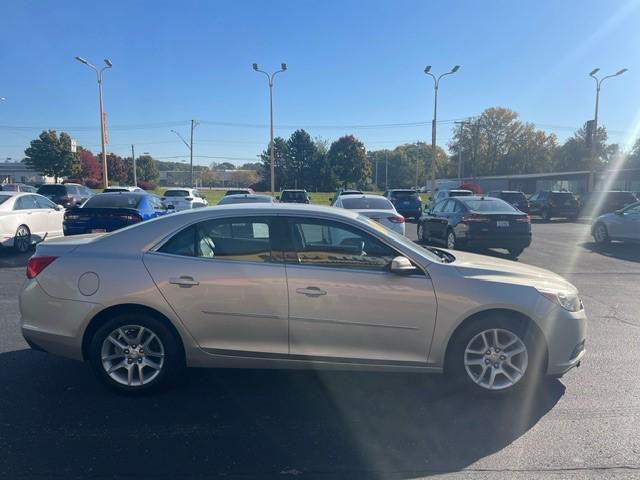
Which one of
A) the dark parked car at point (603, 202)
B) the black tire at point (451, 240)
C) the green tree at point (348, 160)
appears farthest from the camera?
the green tree at point (348, 160)

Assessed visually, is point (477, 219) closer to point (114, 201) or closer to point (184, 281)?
point (114, 201)

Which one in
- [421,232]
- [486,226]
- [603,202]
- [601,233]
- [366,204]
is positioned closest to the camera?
[486,226]

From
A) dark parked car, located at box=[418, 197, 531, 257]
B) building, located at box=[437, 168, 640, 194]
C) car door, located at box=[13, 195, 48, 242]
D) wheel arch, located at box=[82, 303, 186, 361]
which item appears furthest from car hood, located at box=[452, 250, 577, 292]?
building, located at box=[437, 168, 640, 194]

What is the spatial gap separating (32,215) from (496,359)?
11.8 meters

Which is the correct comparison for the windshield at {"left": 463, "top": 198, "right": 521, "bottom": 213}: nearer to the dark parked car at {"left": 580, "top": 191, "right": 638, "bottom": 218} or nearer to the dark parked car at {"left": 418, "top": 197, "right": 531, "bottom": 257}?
the dark parked car at {"left": 418, "top": 197, "right": 531, "bottom": 257}

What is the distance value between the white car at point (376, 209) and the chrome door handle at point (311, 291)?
25.6 ft

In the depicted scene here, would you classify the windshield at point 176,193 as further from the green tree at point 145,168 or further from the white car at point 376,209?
the green tree at point 145,168

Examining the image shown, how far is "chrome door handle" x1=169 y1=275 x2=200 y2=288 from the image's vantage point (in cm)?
375

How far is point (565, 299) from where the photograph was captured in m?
3.89

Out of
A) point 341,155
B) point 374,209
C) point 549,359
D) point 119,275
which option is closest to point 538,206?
point 374,209

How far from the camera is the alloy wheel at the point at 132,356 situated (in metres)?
3.84

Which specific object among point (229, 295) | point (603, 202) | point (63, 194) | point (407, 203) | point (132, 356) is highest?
point (63, 194)

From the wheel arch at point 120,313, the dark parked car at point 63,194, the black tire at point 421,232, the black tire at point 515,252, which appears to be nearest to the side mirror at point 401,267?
the wheel arch at point 120,313

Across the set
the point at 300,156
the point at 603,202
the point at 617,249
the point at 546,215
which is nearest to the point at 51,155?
the point at 300,156
